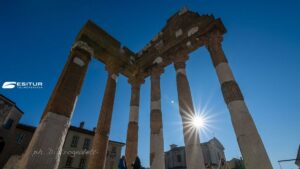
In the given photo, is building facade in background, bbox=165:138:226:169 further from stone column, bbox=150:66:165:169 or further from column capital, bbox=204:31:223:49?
column capital, bbox=204:31:223:49

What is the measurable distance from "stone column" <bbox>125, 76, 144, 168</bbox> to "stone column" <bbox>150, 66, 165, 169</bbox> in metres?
1.50

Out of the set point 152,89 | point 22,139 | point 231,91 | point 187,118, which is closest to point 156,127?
point 187,118

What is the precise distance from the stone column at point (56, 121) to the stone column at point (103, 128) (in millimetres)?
2877

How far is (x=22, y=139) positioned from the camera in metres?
38.7

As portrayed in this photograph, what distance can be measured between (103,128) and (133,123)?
287 centimetres

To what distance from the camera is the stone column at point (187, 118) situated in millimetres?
10063

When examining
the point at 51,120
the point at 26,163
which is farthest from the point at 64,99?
the point at 26,163

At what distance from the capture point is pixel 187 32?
14672mm

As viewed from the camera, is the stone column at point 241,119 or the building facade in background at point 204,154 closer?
the stone column at point 241,119

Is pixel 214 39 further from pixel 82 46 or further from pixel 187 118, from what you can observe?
pixel 82 46

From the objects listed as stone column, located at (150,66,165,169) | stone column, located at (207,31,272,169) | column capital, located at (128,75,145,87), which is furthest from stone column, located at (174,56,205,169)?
column capital, located at (128,75,145,87)

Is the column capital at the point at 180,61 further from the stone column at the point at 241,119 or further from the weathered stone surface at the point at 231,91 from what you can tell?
the weathered stone surface at the point at 231,91

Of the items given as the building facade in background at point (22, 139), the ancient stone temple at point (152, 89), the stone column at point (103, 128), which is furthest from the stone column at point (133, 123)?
the building facade in background at point (22, 139)

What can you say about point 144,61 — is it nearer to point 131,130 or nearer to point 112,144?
point 131,130
